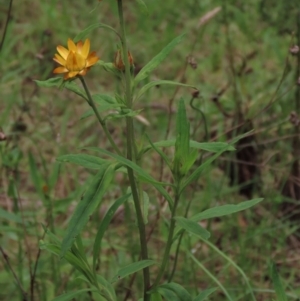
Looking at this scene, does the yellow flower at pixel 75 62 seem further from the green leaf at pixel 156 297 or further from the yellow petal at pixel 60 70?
the green leaf at pixel 156 297

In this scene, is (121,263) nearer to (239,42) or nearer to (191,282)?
(191,282)

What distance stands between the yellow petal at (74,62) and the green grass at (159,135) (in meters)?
0.10

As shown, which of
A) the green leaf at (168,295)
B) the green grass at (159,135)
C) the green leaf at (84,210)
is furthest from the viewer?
the green grass at (159,135)

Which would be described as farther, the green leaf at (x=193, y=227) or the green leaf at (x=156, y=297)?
the green leaf at (x=156, y=297)

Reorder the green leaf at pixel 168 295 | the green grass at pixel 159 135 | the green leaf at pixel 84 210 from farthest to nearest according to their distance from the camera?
1. the green grass at pixel 159 135
2. the green leaf at pixel 168 295
3. the green leaf at pixel 84 210

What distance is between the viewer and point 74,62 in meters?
1.03

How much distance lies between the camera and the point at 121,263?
5.74 ft

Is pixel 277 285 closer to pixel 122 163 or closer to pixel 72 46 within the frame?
pixel 122 163

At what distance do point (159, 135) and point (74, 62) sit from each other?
4.53 feet

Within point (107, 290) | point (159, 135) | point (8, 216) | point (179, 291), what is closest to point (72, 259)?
point (107, 290)

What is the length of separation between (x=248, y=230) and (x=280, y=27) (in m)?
0.91

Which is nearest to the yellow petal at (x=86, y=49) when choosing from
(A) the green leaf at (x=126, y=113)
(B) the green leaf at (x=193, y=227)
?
(A) the green leaf at (x=126, y=113)

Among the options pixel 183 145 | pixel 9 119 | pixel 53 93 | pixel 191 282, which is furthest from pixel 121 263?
pixel 53 93

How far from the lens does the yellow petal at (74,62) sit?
1.03 m
